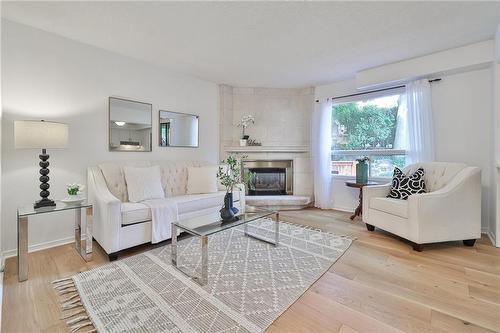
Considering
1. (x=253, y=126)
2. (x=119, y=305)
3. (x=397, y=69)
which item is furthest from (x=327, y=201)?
(x=119, y=305)

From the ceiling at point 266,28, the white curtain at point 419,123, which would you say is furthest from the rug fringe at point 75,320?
the white curtain at point 419,123

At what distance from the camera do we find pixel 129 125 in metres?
3.14

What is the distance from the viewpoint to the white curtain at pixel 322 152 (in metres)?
4.21

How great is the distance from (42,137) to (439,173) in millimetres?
4420

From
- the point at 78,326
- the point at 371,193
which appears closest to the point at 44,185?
the point at 78,326

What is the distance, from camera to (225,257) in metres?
2.23

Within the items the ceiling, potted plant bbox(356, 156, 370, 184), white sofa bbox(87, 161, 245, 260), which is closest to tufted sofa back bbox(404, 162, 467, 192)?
potted plant bbox(356, 156, 370, 184)

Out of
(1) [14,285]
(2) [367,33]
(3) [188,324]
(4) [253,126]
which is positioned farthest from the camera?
(4) [253,126]

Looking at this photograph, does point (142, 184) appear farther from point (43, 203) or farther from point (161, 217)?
point (43, 203)

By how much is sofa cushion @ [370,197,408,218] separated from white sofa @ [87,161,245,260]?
6.80ft

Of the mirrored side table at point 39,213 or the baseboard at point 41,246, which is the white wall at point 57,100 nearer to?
the baseboard at point 41,246

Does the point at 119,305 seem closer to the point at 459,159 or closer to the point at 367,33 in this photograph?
the point at 367,33

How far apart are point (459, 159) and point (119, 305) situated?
4240mm

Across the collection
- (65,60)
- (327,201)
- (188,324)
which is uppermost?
(65,60)
